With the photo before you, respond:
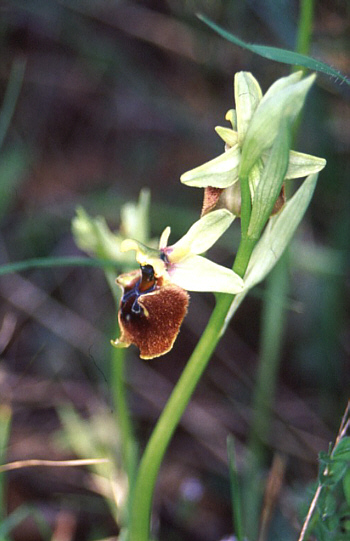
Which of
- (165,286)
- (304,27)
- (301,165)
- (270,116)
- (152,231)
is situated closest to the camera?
(270,116)

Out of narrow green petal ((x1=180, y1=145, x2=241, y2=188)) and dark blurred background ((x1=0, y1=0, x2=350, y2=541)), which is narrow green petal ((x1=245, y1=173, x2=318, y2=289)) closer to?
narrow green petal ((x1=180, y1=145, x2=241, y2=188))

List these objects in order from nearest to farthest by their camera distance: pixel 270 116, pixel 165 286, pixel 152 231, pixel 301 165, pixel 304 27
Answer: pixel 270 116
pixel 301 165
pixel 165 286
pixel 304 27
pixel 152 231

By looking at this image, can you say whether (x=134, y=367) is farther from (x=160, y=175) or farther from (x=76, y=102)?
(x=76, y=102)

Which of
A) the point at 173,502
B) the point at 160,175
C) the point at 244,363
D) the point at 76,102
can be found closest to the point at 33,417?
the point at 173,502

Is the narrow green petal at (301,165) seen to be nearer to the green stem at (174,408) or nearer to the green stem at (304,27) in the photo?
the green stem at (174,408)

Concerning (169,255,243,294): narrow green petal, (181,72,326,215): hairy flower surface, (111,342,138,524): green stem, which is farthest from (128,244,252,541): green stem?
(111,342,138,524): green stem

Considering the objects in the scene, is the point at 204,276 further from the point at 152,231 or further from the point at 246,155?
the point at 152,231

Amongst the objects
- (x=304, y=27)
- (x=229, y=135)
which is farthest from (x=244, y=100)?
(x=304, y=27)
